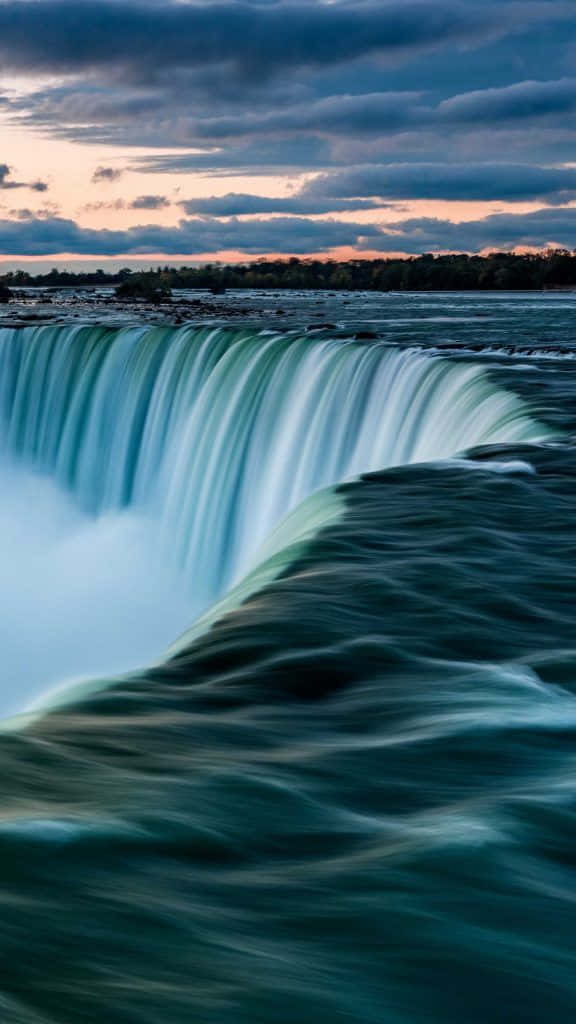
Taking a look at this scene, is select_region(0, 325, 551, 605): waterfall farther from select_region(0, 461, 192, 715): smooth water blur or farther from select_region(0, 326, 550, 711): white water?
select_region(0, 461, 192, 715): smooth water blur

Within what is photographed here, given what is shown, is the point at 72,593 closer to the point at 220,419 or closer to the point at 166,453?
the point at 166,453

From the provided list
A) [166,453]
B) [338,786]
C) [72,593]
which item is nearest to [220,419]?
[166,453]

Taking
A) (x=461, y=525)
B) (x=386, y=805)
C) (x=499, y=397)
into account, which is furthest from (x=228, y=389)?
(x=386, y=805)

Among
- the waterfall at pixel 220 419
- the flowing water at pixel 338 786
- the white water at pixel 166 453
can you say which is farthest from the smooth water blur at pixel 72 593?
the flowing water at pixel 338 786

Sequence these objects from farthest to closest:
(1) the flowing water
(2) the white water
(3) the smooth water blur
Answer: (2) the white water
(3) the smooth water blur
(1) the flowing water

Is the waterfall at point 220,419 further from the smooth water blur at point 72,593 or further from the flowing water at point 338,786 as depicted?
the flowing water at point 338,786

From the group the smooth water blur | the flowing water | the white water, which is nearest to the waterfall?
the white water
